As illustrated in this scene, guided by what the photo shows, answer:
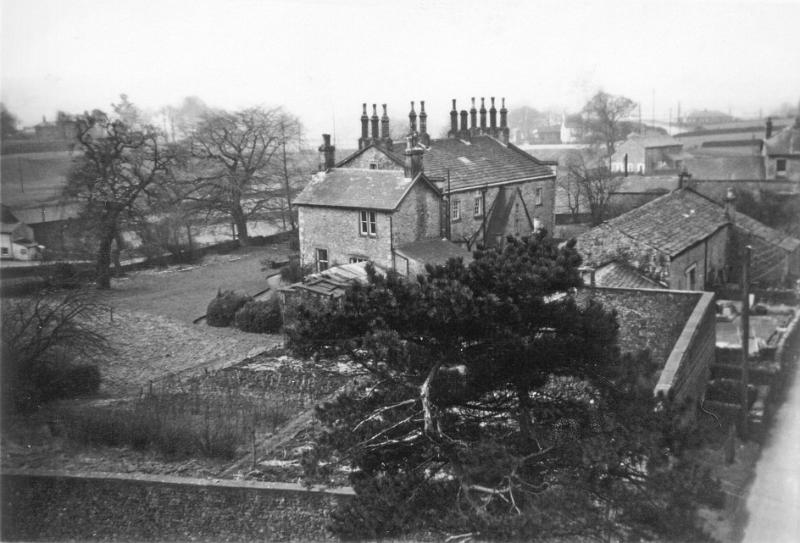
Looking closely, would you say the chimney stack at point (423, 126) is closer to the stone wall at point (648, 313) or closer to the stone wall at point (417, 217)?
the stone wall at point (417, 217)

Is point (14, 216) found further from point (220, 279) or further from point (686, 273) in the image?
point (686, 273)

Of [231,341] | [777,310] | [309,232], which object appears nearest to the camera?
[231,341]

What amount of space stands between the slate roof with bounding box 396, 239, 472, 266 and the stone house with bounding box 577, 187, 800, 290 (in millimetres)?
4771

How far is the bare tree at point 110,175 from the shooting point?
2419cm

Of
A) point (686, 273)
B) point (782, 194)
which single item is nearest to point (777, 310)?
point (686, 273)

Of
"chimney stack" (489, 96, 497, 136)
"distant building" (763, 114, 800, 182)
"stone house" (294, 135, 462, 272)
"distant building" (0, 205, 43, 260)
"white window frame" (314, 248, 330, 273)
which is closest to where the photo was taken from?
"distant building" (0, 205, 43, 260)

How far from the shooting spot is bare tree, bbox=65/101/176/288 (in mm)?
24188

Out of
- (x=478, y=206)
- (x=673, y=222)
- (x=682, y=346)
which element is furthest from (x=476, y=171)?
(x=682, y=346)

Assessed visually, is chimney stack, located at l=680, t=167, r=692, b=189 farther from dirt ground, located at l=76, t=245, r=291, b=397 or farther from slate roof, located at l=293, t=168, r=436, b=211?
dirt ground, located at l=76, t=245, r=291, b=397

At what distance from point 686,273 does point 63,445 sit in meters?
19.1

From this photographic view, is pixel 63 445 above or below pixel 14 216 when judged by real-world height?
below

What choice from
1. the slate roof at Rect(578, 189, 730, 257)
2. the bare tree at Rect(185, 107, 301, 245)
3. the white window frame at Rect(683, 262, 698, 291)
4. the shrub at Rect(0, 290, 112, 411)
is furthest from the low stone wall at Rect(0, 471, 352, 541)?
the bare tree at Rect(185, 107, 301, 245)

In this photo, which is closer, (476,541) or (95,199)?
(476,541)

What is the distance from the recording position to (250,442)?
13531 millimetres
